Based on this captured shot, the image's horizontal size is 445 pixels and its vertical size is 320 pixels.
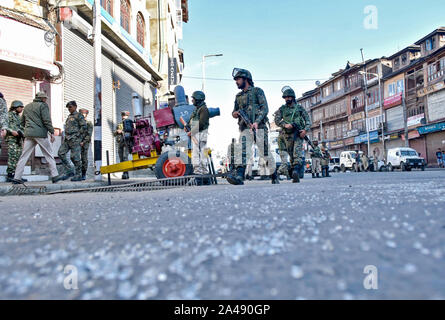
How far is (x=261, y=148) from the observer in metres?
5.86

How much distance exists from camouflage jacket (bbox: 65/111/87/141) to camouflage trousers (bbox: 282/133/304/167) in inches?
183

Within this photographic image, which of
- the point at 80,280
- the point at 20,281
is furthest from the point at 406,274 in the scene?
the point at 20,281

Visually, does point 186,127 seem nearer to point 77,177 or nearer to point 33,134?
point 33,134

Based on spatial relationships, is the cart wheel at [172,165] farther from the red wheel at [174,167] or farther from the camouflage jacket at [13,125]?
the camouflage jacket at [13,125]

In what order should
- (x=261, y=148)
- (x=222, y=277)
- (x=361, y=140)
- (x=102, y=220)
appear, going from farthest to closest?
1. (x=361, y=140)
2. (x=261, y=148)
3. (x=102, y=220)
4. (x=222, y=277)

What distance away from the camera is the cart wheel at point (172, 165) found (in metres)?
5.94

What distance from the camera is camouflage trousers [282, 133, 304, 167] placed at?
20.3ft

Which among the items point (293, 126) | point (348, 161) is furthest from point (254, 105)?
point (348, 161)

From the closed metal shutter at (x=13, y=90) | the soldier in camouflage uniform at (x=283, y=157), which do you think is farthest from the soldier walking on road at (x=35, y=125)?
the soldier in camouflage uniform at (x=283, y=157)

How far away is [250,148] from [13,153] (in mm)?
4891

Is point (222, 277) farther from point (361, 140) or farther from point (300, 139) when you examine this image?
point (361, 140)

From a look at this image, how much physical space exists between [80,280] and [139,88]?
1860 cm

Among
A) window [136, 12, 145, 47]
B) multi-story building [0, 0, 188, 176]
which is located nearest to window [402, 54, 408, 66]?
window [136, 12, 145, 47]

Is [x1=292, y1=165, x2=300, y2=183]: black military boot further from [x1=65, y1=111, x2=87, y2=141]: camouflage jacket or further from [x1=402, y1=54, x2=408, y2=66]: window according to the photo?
[x1=402, y1=54, x2=408, y2=66]: window
